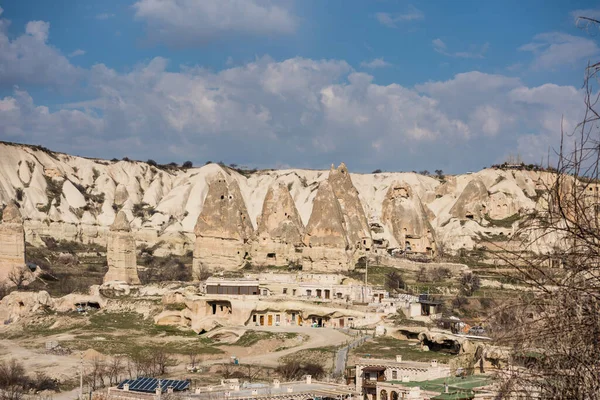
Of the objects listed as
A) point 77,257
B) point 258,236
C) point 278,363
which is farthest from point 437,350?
point 77,257

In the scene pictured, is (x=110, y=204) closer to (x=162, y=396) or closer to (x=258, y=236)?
(x=258, y=236)

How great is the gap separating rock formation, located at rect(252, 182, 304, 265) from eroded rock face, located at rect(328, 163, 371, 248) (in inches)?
166

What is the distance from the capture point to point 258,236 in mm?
75375

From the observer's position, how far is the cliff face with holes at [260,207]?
74.4 metres

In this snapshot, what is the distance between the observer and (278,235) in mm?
75250

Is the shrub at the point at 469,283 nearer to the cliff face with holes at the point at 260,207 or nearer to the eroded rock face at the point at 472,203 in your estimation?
the cliff face with holes at the point at 260,207

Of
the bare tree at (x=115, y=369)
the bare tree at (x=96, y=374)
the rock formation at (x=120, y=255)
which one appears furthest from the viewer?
the rock formation at (x=120, y=255)

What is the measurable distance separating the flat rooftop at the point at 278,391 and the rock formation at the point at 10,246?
45.4 m

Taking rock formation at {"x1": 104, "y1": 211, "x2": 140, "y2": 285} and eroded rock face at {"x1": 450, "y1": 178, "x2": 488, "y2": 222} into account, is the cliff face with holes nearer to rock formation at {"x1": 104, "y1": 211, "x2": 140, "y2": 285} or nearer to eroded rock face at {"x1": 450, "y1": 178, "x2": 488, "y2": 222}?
eroded rock face at {"x1": 450, "y1": 178, "x2": 488, "y2": 222}

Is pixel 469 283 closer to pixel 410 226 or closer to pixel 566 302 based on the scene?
pixel 410 226

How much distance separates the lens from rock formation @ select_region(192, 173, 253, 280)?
74125 millimetres

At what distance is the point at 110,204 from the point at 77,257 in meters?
32.9

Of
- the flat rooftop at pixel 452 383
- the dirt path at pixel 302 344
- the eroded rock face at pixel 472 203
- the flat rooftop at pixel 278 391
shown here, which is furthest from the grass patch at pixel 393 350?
the eroded rock face at pixel 472 203

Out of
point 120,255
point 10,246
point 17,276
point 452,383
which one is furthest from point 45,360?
point 17,276
